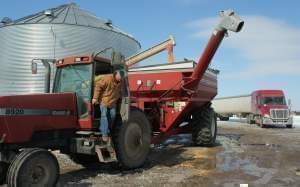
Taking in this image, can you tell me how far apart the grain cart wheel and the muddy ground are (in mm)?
778

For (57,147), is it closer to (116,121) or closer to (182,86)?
(116,121)

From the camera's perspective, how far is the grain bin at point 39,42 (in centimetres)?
3039

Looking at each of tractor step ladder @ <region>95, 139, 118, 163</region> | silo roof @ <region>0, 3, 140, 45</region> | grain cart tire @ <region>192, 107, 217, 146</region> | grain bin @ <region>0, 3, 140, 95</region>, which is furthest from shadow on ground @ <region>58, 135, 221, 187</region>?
silo roof @ <region>0, 3, 140, 45</region>

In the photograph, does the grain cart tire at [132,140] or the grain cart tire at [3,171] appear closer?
the grain cart tire at [3,171]

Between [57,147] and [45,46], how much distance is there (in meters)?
23.3

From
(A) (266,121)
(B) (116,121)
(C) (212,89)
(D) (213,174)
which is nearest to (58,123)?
(B) (116,121)

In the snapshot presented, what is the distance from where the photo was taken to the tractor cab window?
887cm

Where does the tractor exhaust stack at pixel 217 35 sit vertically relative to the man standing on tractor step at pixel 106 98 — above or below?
above

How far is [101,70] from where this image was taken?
948 cm

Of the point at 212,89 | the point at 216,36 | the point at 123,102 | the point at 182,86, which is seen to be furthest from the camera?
the point at 212,89

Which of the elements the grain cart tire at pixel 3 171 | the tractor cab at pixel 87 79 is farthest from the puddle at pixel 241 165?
the grain cart tire at pixel 3 171

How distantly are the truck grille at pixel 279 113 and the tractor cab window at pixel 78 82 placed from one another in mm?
22286

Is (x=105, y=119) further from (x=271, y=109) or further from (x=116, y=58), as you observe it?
(x=271, y=109)

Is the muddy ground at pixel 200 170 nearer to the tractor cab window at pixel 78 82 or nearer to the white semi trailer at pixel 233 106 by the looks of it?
the tractor cab window at pixel 78 82
